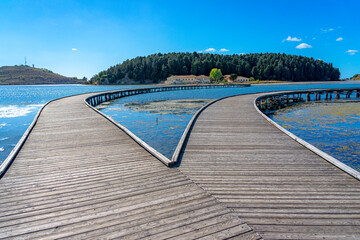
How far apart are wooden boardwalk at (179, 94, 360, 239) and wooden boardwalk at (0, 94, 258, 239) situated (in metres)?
0.41

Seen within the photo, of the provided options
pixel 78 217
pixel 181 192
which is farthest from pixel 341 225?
pixel 78 217

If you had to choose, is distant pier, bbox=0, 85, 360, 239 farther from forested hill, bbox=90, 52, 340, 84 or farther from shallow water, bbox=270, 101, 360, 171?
forested hill, bbox=90, 52, 340, 84

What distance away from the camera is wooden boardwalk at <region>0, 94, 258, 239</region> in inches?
129

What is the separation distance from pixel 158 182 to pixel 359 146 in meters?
11.8

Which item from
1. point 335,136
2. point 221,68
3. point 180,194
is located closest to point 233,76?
point 221,68

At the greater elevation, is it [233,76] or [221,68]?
[221,68]

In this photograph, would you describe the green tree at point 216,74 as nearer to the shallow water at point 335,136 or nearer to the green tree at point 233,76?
the green tree at point 233,76

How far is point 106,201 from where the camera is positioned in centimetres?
411

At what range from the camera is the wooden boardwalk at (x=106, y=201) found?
10.7ft

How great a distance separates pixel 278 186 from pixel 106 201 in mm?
3504

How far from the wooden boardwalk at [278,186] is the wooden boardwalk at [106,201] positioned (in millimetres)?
407

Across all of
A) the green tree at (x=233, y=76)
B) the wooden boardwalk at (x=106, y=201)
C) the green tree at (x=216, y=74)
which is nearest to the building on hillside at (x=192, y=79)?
the green tree at (x=216, y=74)

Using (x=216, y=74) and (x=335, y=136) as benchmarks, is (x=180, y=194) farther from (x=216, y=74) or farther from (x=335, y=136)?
(x=216, y=74)

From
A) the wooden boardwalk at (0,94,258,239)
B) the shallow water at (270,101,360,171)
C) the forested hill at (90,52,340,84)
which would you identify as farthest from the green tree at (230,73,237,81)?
the wooden boardwalk at (0,94,258,239)
